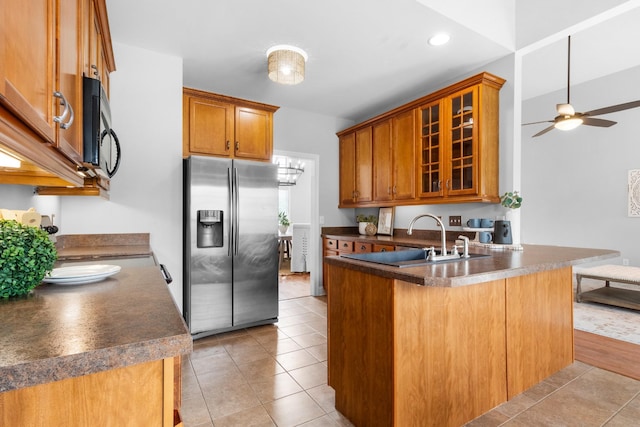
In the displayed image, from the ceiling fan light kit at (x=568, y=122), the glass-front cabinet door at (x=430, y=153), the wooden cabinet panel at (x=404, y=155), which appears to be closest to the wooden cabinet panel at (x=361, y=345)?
the glass-front cabinet door at (x=430, y=153)

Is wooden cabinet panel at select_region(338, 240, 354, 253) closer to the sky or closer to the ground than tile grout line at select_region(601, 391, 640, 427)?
closer to the sky

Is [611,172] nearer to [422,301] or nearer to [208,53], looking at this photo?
[422,301]

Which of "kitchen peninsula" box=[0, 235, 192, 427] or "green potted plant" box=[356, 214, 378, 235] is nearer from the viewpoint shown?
"kitchen peninsula" box=[0, 235, 192, 427]

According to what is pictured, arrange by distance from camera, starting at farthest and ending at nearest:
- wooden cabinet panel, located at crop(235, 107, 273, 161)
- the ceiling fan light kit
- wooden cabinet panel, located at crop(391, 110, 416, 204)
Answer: wooden cabinet panel, located at crop(391, 110, 416, 204) < wooden cabinet panel, located at crop(235, 107, 273, 161) < the ceiling fan light kit

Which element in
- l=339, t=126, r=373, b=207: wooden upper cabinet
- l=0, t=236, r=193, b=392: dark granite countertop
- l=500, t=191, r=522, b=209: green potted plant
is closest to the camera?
l=0, t=236, r=193, b=392: dark granite countertop

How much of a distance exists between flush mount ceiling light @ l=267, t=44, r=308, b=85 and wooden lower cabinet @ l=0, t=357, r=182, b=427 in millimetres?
2629

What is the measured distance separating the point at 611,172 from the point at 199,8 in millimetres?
6210

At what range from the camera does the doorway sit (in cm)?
470

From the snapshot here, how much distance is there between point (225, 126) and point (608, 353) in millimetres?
4130

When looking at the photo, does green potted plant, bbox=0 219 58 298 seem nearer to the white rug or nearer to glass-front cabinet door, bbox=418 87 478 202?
glass-front cabinet door, bbox=418 87 478 202

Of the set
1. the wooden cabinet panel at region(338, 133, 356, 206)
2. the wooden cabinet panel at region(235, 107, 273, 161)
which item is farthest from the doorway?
the wooden cabinet panel at region(235, 107, 273, 161)

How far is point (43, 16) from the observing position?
81cm

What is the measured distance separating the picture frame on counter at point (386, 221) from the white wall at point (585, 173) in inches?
129

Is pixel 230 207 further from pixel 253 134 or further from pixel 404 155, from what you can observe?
pixel 404 155
